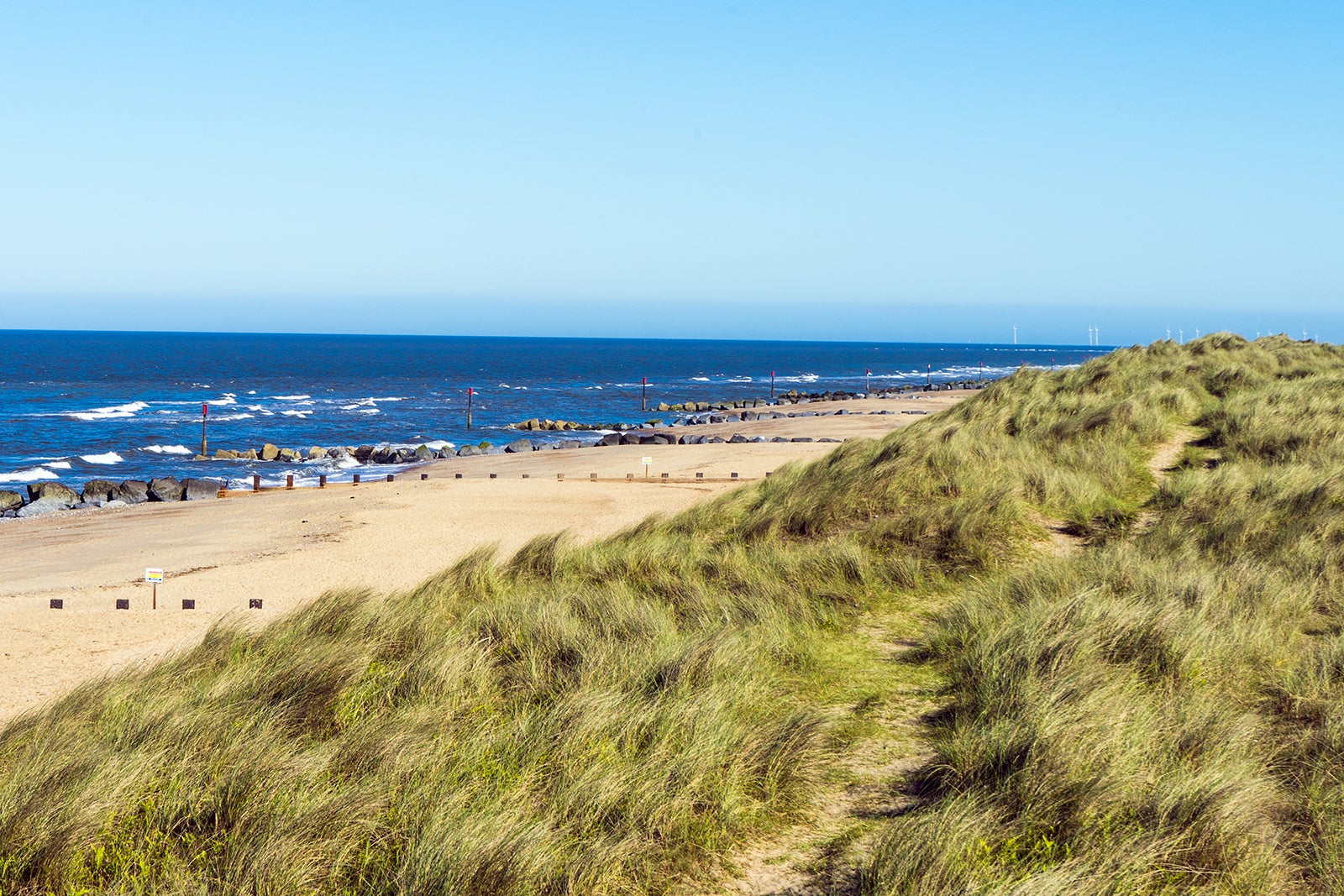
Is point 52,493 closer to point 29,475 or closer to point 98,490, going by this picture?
point 98,490

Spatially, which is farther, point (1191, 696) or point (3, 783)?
point (1191, 696)

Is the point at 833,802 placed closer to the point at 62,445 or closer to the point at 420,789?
the point at 420,789

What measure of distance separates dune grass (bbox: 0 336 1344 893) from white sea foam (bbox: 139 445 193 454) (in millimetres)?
29847

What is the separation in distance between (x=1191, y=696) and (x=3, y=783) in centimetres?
594

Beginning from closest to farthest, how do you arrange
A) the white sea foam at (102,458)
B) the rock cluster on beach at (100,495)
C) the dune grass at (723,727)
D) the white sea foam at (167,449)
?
1. the dune grass at (723,727)
2. the rock cluster on beach at (100,495)
3. the white sea foam at (102,458)
4. the white sea foam at (167,449)

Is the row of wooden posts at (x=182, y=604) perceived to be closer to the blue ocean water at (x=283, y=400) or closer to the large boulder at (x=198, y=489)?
the large boulder at (x=198, y=489)

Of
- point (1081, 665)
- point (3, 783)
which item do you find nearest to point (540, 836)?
point (3, 783)

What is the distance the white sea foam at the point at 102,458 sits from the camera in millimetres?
31203

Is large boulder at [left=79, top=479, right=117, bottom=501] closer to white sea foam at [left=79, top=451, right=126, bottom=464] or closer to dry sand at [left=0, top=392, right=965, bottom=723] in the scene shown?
dry sand at [left=0, top=392, right=965, bottom=723]

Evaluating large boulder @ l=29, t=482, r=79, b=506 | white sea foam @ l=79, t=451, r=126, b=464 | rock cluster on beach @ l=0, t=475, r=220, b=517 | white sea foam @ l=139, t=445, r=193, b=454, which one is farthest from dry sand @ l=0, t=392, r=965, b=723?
white sea foam @ l=139, t=445, r=193, b=454

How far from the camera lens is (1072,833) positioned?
12.3 feet

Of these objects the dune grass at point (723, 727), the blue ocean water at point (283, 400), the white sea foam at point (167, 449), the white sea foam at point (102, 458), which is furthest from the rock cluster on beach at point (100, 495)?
the dune grass at point (723, 727)

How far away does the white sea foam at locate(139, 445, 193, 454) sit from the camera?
1337 inches

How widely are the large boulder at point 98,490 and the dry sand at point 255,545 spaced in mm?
2458
